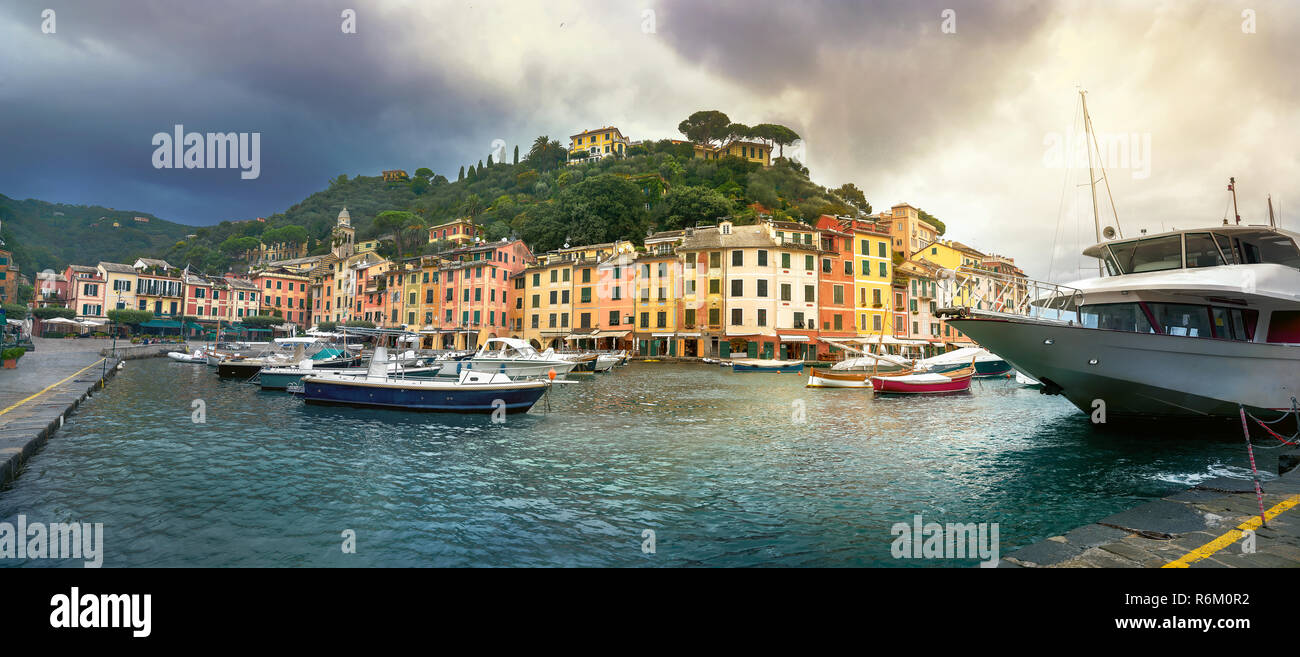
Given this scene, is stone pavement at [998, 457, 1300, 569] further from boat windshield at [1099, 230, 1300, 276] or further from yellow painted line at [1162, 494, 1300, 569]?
boat windshield at [1099, 230, 1300, 276]

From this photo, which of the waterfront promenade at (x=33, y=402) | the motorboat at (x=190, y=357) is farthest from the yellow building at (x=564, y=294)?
the waterfront promenade at (x=33, y=402)

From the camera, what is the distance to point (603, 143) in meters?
118

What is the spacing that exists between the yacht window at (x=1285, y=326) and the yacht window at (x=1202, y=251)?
1730 mm

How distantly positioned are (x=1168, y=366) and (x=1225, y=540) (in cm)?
1059

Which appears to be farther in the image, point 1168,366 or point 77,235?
point 77,235

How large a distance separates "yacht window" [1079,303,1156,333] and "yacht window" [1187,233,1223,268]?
9.36ft

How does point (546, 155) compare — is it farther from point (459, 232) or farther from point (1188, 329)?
point (1188, 329)

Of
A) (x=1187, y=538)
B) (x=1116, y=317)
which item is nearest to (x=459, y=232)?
(x=1116, y=317)

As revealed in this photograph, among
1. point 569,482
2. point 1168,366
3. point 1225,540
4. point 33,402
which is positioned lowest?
point 569,482

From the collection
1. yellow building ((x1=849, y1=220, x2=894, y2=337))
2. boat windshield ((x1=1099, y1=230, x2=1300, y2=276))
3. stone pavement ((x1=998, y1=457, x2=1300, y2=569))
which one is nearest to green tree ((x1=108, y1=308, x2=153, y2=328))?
yellow building ((x1=849, y1=220, x2=894, y2=337))

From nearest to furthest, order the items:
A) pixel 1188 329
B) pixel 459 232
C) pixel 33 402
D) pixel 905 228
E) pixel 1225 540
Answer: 1. pixel 1225 540
2. pixel 1188 329
3. pixel 33 402
4. pixel 905 228
5. pixel 459 232

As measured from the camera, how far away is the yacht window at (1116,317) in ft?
44.0
